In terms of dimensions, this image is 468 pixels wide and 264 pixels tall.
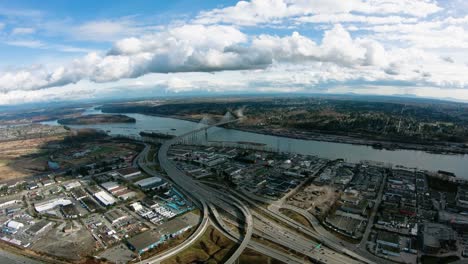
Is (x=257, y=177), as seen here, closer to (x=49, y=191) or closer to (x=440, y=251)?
(x=440, y=251)

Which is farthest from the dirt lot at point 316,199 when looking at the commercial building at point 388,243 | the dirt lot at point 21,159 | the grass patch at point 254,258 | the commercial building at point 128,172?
the dirt lot at point 21,159

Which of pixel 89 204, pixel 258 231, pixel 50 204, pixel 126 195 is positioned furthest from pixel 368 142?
pixel 50 204

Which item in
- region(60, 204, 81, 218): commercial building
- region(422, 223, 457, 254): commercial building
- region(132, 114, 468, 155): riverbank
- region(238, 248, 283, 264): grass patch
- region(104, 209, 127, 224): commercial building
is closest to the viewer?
A: region(238, 248, 283, 264): grass patch

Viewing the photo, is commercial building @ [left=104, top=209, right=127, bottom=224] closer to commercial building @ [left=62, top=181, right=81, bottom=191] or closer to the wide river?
commercial building @ [left=62, top=181, right=81, bottom=191]

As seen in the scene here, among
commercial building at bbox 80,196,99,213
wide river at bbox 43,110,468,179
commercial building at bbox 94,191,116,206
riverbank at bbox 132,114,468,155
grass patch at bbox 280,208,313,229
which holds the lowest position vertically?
commercial building at bbox 80,196,99,213

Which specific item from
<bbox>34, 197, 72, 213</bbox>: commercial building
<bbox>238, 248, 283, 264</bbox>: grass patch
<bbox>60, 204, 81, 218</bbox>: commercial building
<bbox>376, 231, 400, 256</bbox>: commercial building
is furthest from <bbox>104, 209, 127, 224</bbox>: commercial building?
<bbox>376, 231, 400, 256</bbox>: commercial building

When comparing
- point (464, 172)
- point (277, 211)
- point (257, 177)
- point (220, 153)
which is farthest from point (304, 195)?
point (464, 172)

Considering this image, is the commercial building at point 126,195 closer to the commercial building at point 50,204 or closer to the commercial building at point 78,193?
the commercial building at point 78,193
